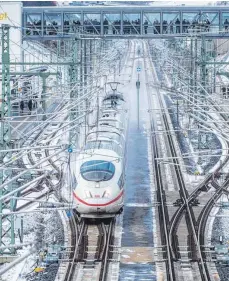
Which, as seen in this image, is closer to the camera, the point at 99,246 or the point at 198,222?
the point at 99,246

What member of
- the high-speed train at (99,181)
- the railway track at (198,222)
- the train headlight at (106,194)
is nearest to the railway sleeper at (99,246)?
the high-speed train at (99,181)

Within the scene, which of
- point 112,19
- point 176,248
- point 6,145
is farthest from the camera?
point 112,19

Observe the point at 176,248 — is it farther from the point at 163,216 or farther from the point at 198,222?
the point at 163,216

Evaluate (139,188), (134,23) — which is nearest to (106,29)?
(134,23)

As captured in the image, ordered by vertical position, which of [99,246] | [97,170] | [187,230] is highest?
[97,170]

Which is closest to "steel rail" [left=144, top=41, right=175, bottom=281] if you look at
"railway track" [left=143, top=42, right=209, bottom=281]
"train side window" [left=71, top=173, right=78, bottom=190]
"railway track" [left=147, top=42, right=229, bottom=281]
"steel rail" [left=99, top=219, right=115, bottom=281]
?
"railway track" [left=143, top=42, right=209, bottom=281]

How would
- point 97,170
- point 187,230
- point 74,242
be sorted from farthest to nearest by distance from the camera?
point 187,230, point 97,170, point 74,242

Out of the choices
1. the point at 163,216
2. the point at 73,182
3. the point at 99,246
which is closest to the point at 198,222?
the point at 163,216
